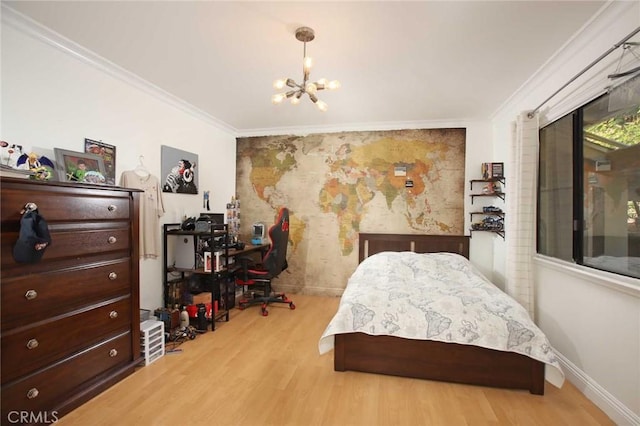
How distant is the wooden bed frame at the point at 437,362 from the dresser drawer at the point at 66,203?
2009mm

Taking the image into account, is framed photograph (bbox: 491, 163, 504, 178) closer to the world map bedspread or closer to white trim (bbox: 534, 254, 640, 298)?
white trim (bbox: 534, 254, 640, 298)

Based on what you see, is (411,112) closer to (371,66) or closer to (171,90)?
(371,66)

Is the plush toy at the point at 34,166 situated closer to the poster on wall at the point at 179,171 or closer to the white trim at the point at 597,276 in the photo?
the poster on wall at the point at 179,171

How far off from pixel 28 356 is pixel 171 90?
2638 mm

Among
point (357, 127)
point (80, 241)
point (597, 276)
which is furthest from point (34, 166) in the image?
point (597, 276)

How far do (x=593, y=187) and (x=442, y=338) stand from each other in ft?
5.26

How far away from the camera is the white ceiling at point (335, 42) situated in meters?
1.87

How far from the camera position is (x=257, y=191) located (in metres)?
4.82

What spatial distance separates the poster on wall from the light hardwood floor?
73.9 inches

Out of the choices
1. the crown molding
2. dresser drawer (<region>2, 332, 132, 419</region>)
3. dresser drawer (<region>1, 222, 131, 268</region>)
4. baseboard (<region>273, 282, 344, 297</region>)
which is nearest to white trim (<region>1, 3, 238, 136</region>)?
dresser drawer (<region>1, 222, 131, 268</region>)

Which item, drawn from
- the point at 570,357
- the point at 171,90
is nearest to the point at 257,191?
the point at 171,90

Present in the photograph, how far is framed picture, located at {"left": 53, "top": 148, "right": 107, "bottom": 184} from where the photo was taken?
88.0 inches

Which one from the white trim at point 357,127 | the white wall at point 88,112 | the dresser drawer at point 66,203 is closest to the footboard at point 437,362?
the dresser drawer at point 66,203

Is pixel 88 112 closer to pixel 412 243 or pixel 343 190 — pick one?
pixel 343 190
